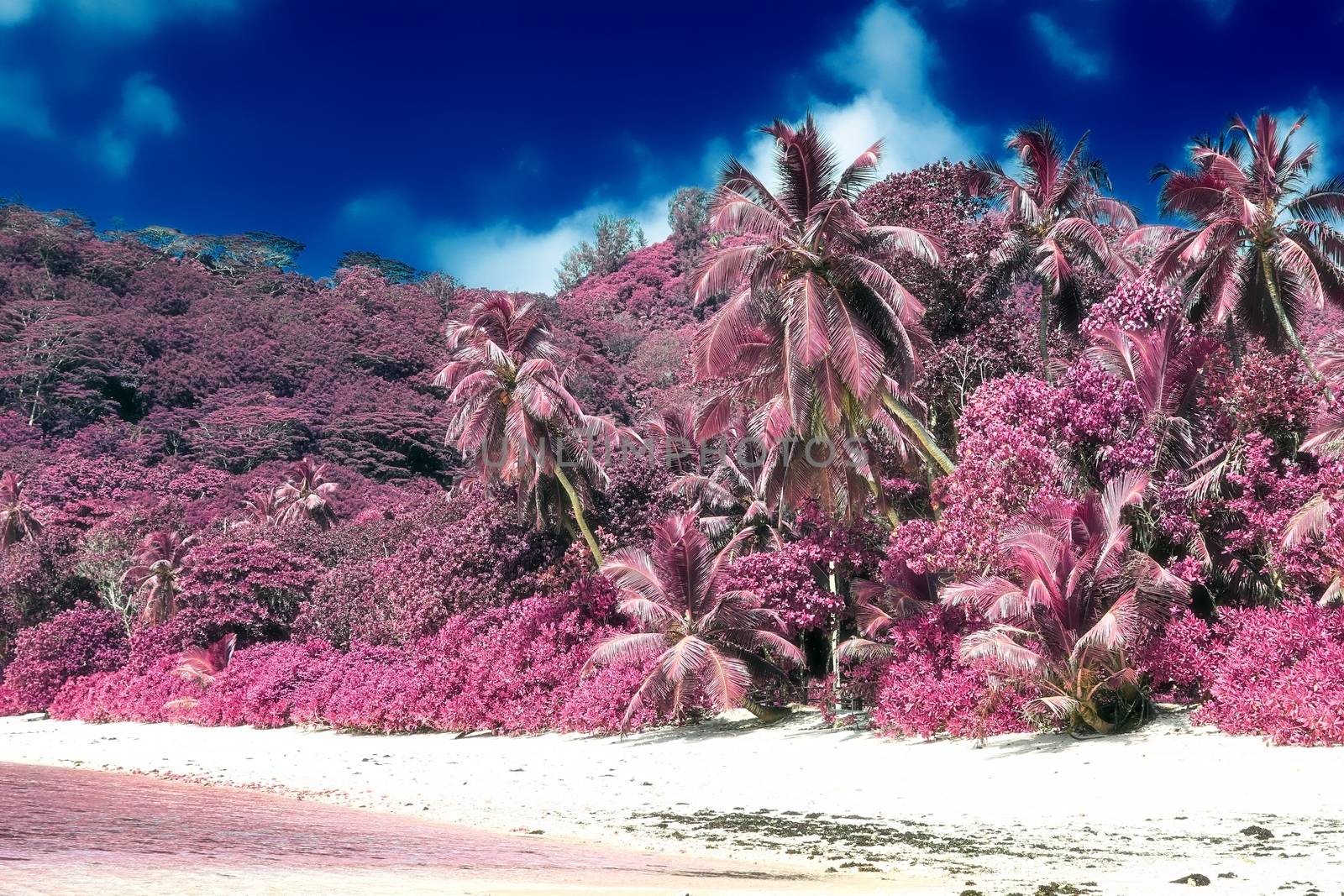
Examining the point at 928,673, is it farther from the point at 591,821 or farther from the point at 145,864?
the point at 145,864

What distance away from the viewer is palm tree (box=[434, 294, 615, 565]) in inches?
872

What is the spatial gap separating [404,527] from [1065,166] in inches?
834

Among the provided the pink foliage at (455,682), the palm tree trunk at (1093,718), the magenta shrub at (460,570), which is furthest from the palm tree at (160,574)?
the palm tree trunk at (1093,718)

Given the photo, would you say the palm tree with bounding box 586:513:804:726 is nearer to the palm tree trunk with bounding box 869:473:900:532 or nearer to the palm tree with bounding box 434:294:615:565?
the palm tree trunk with bounding box 869:473:900:532

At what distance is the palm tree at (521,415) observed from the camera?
72.7 feet

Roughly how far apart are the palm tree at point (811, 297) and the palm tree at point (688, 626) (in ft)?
9.44

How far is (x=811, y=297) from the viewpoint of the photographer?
16922 mm

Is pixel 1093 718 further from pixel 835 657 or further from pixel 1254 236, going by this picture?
pixel 1254 236

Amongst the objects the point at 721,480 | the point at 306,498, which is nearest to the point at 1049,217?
the point at 721,480

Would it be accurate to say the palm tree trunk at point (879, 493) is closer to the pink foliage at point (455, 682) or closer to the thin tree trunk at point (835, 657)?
the thin tree trunk at point (835, 657)

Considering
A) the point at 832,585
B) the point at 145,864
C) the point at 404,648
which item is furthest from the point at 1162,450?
the point at 404,648

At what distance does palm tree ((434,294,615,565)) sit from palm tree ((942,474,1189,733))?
1075 centimetres

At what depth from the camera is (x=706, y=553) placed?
18.0 m

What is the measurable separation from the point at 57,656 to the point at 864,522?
25558 mm
